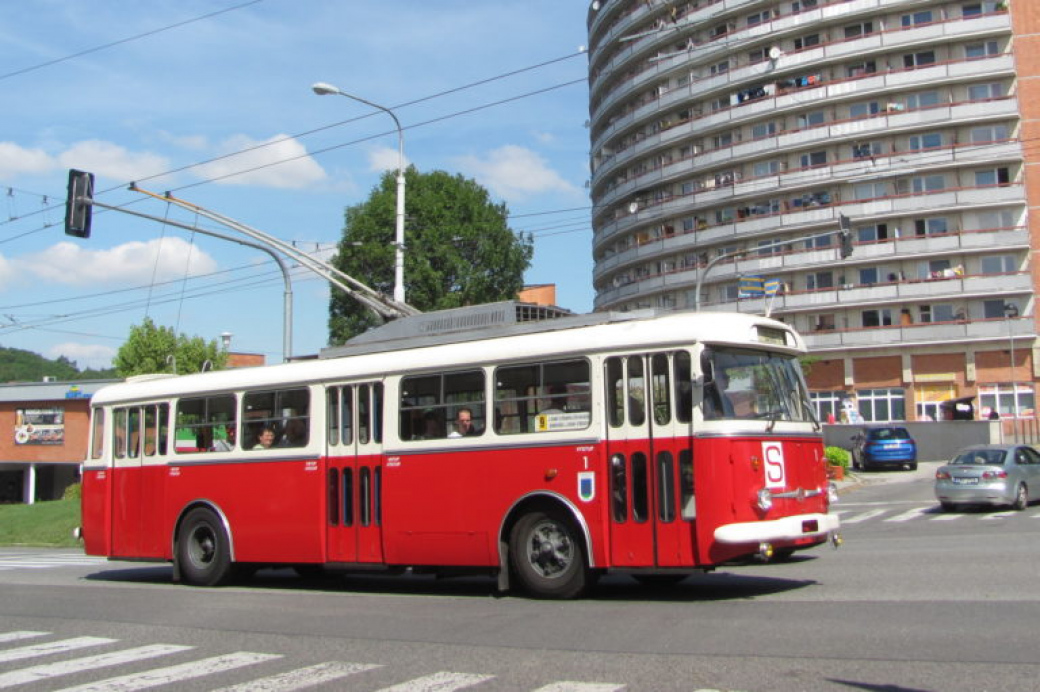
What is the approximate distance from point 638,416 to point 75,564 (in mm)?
14108

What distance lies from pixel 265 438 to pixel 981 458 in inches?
654

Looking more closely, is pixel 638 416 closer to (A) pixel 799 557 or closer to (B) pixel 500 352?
(B) pixel 500 352

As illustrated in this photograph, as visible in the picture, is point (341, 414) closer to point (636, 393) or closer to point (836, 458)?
point (636, 393)

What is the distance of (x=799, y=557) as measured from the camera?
48.9ft

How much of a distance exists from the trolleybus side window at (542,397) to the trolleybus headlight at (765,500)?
1829 millimetres

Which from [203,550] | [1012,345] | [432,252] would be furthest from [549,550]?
[1012,345]

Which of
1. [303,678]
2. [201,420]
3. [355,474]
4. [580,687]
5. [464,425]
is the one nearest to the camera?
[580,687]

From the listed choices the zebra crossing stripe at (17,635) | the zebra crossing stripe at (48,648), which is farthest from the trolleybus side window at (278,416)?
the zebra crossing stripe at (48,648)

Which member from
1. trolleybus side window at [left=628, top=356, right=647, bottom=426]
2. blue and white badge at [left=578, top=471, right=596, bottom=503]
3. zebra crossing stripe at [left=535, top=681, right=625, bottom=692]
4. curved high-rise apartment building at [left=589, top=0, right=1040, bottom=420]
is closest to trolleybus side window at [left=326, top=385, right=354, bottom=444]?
blue and white badge at [left=578, top=471, right=596, bottom=503]

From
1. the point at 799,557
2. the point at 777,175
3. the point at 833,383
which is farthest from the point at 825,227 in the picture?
the point at 799,557

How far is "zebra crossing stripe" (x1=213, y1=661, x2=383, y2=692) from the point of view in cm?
695

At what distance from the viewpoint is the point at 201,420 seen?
47.4ft

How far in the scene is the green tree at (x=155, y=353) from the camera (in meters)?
61.1

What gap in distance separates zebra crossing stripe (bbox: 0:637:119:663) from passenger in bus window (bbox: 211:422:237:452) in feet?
15.7
